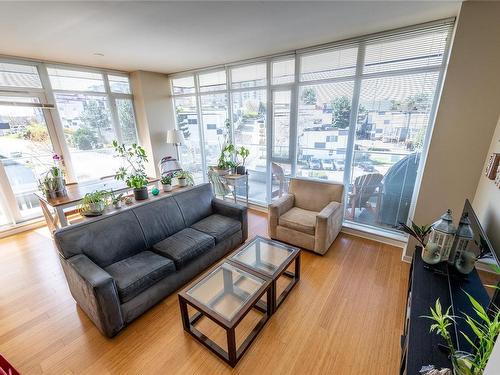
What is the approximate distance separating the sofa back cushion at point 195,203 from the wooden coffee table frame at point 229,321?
3.72 feet

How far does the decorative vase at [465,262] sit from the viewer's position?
1.52 m

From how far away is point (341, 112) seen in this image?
10.1ft

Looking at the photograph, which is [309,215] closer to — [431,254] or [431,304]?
[431,254]

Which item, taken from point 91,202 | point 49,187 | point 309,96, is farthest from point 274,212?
point 49,187

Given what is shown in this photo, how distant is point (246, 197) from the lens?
4191 millimetres

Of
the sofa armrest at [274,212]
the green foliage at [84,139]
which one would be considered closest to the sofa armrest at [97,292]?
the sofa armrest at [274,212]

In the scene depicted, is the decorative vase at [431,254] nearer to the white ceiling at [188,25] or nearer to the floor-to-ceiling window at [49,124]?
the white ceiling at [188,25]

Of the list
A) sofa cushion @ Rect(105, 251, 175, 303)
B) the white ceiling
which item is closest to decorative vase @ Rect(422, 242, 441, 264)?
the white ceiling

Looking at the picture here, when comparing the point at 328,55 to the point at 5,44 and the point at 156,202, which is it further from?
the point at 5,44

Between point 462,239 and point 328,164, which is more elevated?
point 328,164

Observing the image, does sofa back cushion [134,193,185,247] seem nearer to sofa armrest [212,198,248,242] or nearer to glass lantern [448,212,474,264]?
sofa armrest [212,198,248,242]

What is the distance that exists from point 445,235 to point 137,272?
2553mm

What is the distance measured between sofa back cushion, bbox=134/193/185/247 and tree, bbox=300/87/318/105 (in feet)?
7.81

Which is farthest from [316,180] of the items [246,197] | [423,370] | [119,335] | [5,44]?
[5,44]
